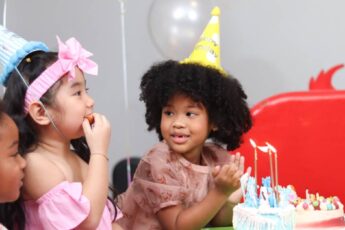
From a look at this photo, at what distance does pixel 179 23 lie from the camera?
1810mm

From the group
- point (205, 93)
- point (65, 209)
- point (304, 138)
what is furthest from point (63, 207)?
point (304, 138)

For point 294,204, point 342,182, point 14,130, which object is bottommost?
point 342,182

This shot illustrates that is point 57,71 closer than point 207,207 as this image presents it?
Yes

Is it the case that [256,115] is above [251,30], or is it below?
below

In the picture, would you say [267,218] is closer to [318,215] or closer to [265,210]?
[265,210]

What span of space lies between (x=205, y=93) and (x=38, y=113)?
0.43 m

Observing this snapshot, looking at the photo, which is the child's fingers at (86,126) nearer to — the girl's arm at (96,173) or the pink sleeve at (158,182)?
the girl's arm at (96,173)

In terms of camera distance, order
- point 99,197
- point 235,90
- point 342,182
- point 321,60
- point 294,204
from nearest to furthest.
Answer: point 99,197 → point 294,204 → point 235,90 → point 342,182 → point 321,60

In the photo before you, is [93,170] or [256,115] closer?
[93,170]

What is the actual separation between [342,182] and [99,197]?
91 cm

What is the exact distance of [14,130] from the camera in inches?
35.1

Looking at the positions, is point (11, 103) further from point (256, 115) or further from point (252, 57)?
point (252, 57)

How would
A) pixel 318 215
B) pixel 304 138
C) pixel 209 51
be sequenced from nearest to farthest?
1. pixel 318 215
2. pixel 209 51
3. pixel 304 138

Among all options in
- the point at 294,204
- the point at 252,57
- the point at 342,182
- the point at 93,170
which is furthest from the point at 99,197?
the point at 252,57
